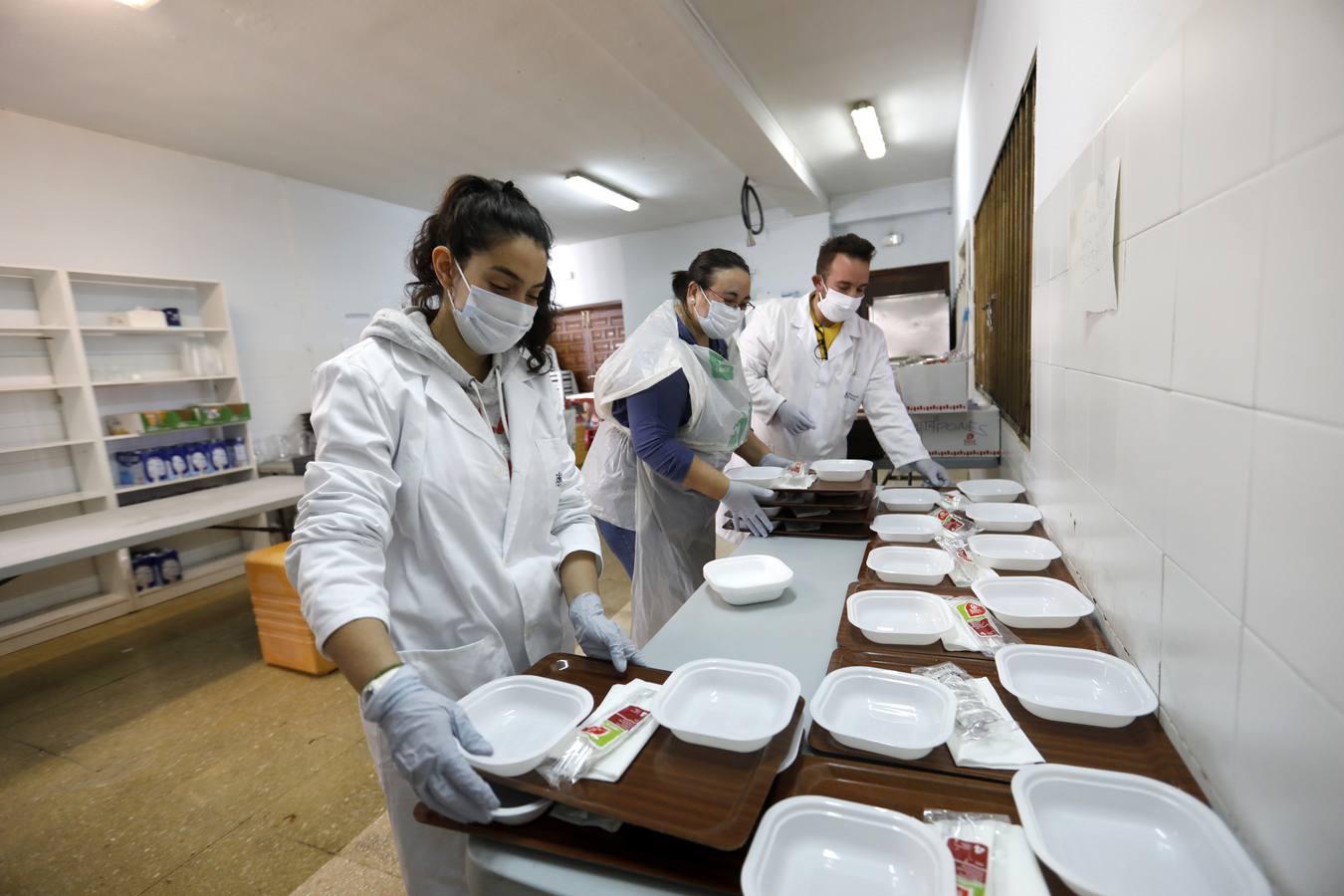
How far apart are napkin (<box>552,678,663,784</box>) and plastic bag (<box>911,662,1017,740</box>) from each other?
409 millimetres

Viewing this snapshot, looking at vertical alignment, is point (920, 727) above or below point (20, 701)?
above

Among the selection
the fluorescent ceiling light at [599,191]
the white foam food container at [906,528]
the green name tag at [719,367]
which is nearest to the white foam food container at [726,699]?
the white foam food container at [906,528]

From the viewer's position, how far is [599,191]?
585 centimetres

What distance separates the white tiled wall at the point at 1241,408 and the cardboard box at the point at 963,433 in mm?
1507

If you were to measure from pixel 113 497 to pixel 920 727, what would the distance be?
186 inches

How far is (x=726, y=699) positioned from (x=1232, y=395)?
0.71 metres

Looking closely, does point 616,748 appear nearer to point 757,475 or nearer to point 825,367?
point 757,475

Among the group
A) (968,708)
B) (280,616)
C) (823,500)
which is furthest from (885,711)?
(280,616)

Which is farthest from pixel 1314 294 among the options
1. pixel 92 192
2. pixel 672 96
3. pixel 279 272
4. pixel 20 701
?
pixel 279 272

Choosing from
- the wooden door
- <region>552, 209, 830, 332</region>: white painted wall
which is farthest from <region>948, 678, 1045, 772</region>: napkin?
the wooden door

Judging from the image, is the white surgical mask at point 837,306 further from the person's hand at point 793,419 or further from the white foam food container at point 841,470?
the white foam food container at point 841,470

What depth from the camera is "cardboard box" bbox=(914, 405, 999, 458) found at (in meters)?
2.36

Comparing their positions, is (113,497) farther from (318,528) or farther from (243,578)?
(318,528)

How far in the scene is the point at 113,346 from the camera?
377 cm
